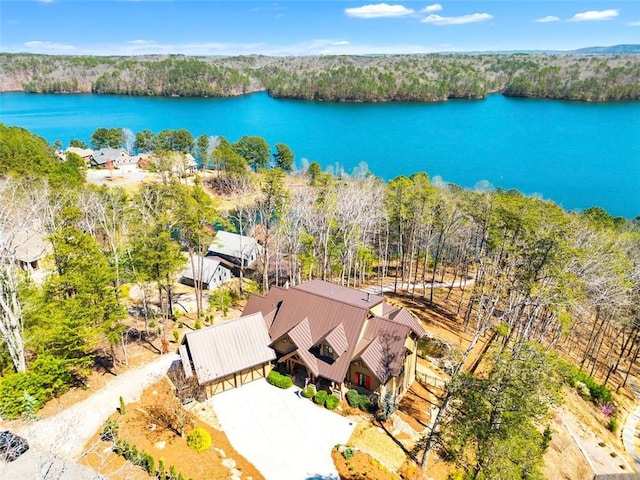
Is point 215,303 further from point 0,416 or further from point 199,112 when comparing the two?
point 199,112

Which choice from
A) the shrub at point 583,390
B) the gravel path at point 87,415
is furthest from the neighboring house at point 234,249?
the shrub at point 583,390

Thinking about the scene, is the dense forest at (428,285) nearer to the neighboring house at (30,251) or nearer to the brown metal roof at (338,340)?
the neighboring house at (30,251)

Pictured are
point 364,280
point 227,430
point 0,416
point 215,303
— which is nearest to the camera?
point 0,416

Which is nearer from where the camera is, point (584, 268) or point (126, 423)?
point (126, 423)

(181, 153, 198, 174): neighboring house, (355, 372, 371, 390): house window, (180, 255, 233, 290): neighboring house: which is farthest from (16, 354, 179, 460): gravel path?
(181, 153, 198, 174): neighboring house

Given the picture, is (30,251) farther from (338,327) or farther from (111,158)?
(111,158)

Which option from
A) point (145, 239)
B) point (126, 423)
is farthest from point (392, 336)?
point (145, 239)

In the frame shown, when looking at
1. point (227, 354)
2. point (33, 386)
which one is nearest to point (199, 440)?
point (227, 354)
